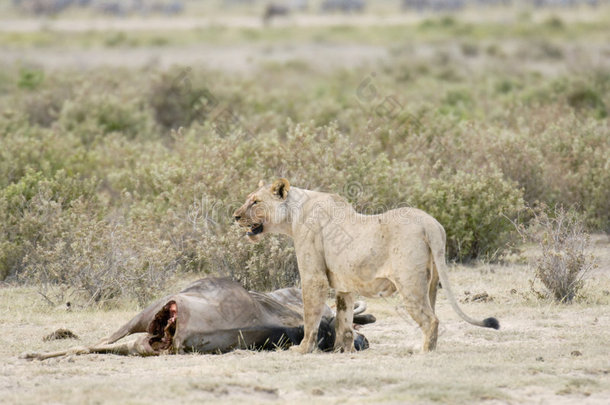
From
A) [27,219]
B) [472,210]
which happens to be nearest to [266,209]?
[27,219]

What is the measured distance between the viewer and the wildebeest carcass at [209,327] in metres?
7.38

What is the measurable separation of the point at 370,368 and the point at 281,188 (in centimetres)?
174

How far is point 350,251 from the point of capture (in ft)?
24.3

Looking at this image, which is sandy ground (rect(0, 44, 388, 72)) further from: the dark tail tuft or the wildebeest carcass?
the dark tail tuft

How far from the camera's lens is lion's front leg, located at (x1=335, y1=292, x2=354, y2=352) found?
25.2 ft

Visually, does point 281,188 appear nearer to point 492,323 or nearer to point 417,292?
point 417,292

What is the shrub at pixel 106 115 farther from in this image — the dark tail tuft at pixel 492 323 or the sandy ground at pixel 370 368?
the dark tail tuft at pixel 492 323

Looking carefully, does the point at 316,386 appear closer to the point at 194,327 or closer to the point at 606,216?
the point at 194,327

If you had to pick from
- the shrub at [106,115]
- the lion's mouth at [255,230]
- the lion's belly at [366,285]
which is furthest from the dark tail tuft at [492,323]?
the shrub at [106,115]

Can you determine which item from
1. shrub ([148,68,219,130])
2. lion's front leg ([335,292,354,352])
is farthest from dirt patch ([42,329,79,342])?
shrub ([148,68,219,130])

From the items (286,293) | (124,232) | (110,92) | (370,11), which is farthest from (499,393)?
(370,11)

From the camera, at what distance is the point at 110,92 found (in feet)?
68.2

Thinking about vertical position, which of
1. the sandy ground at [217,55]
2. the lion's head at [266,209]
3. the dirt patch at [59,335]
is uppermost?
the sandy ground at [217,55]

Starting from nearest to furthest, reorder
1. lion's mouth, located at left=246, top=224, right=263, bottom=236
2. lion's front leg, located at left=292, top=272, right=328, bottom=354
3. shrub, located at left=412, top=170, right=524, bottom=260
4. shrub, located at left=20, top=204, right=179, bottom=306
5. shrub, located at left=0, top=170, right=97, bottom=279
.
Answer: lion's front leg, located at left=292, top=272, right=328, bottom=354 < lion's mouth, located at left=246, top=224, right=263, bottom=236 < shrub, located at left=20, top=204, right=179, bottom=306 < shrub, located at left=0, top=170, right=97, bottom=279 < shrub, located at left=412, top=170, right=524, bottom=260
